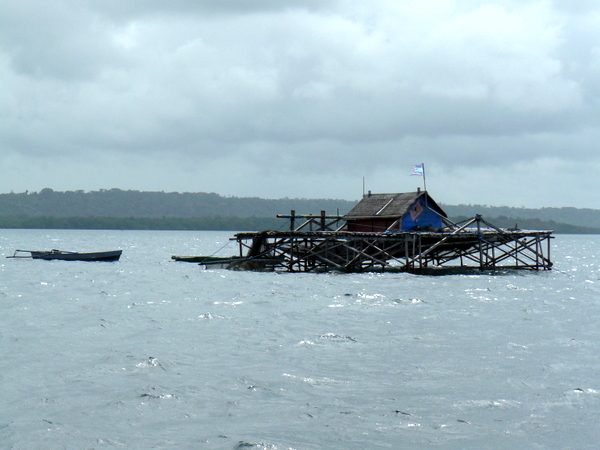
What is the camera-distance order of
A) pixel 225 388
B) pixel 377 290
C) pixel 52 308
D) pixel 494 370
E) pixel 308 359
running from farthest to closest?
pixel 377 290 < pixel 52 308 < pixel 308 359 < pixel 494 370 < pixel 225 388

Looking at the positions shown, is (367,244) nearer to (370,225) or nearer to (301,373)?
(370,225)

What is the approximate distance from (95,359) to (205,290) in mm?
19329

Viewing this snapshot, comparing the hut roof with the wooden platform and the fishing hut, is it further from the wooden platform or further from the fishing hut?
the wooden platform

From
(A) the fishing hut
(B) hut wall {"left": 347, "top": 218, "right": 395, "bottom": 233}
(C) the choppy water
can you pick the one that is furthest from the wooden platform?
(C) the choppy water

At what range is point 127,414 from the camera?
12578 millimetres

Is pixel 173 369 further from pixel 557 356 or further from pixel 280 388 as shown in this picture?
pixel 557 356

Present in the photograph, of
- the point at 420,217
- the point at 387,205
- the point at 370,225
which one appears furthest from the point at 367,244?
the point at 420,217

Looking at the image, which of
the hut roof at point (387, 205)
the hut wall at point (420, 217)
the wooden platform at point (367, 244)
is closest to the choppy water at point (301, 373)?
the wooden platform at point (367, 244)

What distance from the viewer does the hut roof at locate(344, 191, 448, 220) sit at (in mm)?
46188

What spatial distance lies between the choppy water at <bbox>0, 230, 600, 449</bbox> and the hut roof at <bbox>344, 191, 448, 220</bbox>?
1546cm

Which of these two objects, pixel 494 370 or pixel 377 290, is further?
pixel 377 290

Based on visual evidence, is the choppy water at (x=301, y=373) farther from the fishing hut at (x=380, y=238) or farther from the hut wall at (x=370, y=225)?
the hut wall at (x=370, y=225)

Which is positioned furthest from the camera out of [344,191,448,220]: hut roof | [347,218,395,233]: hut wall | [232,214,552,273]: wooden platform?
[347,218,395,233]: hut wall

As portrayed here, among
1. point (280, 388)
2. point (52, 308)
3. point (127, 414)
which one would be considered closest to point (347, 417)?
point (280, 388)
